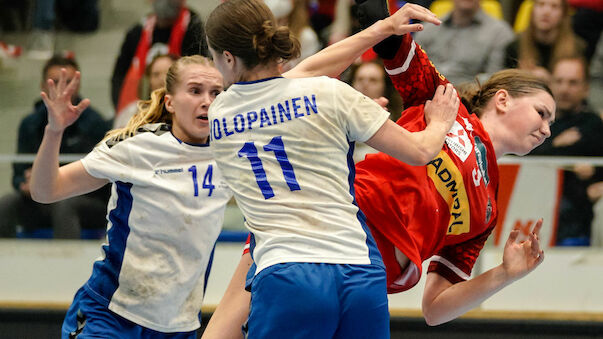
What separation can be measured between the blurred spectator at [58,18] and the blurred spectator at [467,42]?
97.1 inches

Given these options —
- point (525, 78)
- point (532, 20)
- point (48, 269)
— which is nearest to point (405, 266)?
point (525, 78)

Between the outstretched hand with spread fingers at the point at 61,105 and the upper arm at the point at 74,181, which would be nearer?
the outstretched hand with spread fingers at the point at 61,105

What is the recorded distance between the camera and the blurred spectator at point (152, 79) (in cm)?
412

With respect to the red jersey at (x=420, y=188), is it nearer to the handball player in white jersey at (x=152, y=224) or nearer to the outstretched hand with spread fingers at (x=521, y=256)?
the outstretched hand with spread fingers at (x=521, y=256)

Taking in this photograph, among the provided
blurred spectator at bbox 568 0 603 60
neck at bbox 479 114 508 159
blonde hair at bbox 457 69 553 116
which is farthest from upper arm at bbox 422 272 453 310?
blurred spectator at bbox 568 0 603 60

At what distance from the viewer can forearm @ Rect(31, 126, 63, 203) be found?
2.42m

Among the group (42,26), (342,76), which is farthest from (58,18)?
(342,76)

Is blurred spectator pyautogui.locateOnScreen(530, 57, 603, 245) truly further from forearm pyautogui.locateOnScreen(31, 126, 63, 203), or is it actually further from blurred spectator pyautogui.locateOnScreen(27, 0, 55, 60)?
blurred spectator pyautogui.locateOnScreen(27, 0, 55, 60)

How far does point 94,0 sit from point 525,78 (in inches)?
162

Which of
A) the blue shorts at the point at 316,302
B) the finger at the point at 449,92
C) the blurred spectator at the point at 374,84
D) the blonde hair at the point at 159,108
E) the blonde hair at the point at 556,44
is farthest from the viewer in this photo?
the blonde hair at the point at 556,44

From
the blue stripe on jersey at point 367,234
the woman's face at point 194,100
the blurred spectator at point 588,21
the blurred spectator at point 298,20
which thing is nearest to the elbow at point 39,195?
the woman's face at point 194,100

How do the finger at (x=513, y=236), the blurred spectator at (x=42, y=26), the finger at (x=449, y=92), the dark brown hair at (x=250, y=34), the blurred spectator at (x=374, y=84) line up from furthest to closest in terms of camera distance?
1. the blurred spectator at (x=42, y=26)
2. the blurred spectator at (x=374, y=84)
3. the finger at (x=513, y=236)
4. the finger at (x=449, y=92)
5. the dark brown hair at (x=250, y=34)

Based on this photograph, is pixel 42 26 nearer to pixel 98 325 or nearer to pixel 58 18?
pixel 58 18

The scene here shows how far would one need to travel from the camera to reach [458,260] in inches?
101
